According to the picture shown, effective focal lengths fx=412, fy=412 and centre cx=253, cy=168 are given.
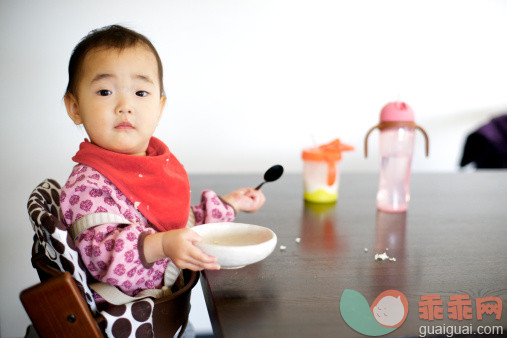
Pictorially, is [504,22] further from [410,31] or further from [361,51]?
[361,51]

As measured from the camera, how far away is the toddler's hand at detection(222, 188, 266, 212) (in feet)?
3.14

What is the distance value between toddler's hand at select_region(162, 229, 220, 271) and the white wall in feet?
3.73

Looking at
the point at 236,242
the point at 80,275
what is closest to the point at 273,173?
the point at 236,242

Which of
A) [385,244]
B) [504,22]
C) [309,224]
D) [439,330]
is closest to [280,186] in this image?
[309,224]

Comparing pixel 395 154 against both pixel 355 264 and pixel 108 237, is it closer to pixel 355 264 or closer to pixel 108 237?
pixel 355 264

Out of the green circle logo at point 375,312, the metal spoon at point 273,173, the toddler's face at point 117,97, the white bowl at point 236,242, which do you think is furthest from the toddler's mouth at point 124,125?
the green circle logo at point 375,312

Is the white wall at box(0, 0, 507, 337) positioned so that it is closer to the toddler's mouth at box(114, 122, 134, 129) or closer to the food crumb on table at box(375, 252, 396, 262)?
the toddler's mouth at box(114, 122, 134, 129)

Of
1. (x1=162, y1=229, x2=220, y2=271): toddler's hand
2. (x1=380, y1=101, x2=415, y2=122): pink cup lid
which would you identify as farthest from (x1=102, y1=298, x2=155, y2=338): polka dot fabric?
(x1=380, y1=101, x2=415, y2=122): pink cup lid

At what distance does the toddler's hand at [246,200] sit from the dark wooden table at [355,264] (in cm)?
3

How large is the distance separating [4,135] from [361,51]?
150 cm

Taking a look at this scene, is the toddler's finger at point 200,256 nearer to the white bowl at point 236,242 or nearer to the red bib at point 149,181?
the white bowl at point 236,242

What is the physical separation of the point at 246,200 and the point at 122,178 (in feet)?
1.01

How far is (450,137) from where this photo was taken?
6.68 ft

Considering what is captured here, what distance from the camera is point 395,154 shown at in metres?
1.08
